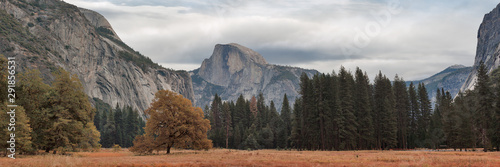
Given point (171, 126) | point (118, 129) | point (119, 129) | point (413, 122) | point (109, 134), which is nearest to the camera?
point (171, 126)

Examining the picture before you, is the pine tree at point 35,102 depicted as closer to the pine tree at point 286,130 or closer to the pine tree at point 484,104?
the pine tree at point 484,104

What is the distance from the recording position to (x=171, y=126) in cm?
4872

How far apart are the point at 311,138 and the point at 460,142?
1008 inches

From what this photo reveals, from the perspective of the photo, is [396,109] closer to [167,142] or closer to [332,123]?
[332,123]

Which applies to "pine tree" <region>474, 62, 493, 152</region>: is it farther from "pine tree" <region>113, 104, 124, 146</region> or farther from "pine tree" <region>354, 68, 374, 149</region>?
"pine tree" <region>113, 104, 124, 146</region>

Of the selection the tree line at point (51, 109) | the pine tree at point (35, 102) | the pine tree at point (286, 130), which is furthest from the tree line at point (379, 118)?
the pine tree at point (35, 102)

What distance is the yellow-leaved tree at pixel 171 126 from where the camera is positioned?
48.8 m

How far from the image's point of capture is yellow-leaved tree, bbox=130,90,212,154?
48.8 metres

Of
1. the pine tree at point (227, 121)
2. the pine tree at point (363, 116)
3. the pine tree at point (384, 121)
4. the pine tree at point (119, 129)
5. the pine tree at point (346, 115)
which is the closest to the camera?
the pine tree at point (346, 115)

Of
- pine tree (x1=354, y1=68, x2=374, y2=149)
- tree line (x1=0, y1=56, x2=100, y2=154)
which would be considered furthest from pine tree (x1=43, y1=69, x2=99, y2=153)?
pine tree (x1=354, y1=68, x2=374, y2=149)

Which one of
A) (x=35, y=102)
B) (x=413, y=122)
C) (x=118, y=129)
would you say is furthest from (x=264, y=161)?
(x=118, y=129)

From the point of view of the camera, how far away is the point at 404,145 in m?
77.8

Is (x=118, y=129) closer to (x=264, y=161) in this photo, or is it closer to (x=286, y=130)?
(x=286, y=130)

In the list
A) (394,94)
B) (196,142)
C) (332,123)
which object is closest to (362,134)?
(332,123)
